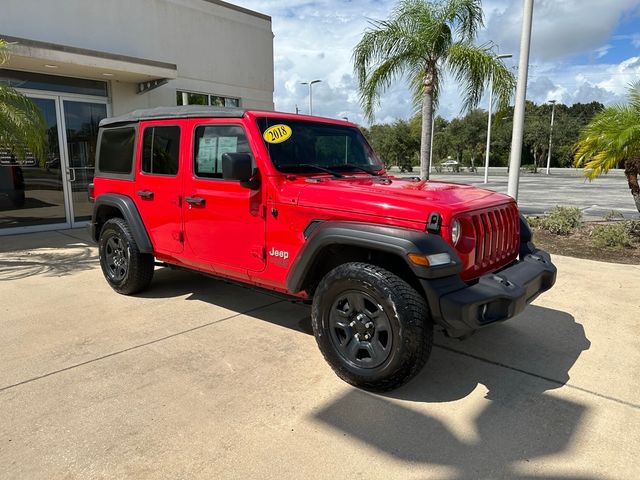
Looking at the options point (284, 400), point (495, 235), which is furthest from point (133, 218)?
point (495, 235)

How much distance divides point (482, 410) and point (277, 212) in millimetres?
1935

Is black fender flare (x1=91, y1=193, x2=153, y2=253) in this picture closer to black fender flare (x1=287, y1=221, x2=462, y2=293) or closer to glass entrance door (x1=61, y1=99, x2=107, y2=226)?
black fender flare (x1=287, y1=221, x2=462, y2=293)

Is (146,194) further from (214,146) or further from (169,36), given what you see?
(169,36)

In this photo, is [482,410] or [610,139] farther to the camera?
[610,139]

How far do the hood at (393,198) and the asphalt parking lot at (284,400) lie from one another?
3.96 ft

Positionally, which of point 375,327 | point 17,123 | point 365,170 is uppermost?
point 17,123

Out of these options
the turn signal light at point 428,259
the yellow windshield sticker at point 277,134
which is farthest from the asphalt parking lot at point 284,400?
the yellow windshield sticker at point 277,134

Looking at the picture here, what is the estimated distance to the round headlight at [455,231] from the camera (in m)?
2.95

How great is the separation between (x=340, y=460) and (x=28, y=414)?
1.91 m

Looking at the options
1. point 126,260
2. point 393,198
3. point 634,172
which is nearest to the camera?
point 393,198

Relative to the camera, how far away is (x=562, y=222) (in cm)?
884

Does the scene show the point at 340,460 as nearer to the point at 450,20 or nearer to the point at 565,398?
the point at 565,398

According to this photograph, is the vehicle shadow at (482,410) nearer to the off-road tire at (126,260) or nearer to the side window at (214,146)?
the side window at (214,146)

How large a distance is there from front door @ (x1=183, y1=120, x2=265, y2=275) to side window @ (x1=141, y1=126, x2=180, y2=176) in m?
0.26
